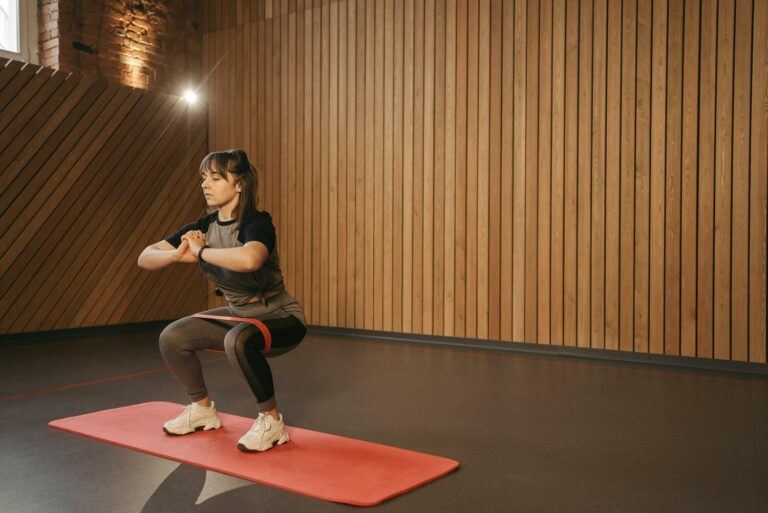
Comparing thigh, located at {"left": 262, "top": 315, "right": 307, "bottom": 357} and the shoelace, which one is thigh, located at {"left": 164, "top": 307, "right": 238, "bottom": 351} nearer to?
thigh, located at {"left": 262, "top": 315, "right": 307, "bottom": 357}

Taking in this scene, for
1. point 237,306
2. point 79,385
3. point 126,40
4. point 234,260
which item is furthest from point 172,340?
point 126,40

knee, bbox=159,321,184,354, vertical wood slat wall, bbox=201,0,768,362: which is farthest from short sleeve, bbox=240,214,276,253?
vertical wood slat wall, bbox=201,0,768,362

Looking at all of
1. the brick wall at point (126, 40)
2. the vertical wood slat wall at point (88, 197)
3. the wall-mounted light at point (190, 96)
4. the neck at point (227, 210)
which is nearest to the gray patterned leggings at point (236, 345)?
the neck at point (227, 210)

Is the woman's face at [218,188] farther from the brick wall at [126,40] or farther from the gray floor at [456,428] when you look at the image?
the brick wall at [126,40]

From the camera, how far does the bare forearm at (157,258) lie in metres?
2.80

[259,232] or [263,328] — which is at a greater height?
[259,232]

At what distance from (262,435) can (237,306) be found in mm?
551

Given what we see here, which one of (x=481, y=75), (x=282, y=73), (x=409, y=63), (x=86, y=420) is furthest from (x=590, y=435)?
(x=282, y=73)

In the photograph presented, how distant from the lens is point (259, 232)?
2.77 meters

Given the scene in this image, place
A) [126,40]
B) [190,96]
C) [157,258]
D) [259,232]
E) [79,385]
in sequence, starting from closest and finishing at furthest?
[259,232] → [157,258] → [79,385] → [126,40] → [190,96]

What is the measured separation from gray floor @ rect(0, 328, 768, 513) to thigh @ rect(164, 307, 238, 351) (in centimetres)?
50

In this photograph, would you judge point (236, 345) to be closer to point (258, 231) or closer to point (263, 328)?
point (263, 328)

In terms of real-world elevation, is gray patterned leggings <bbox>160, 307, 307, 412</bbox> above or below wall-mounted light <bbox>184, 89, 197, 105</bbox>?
below

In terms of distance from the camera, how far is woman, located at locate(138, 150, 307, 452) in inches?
108
